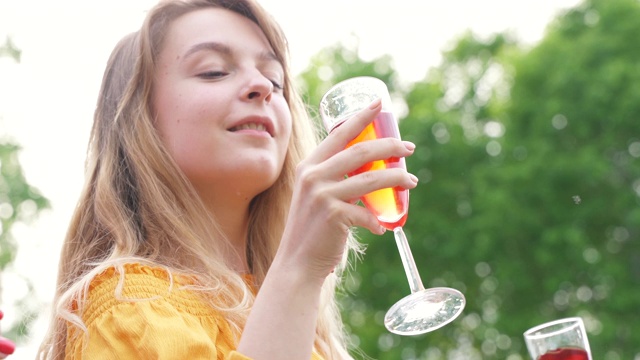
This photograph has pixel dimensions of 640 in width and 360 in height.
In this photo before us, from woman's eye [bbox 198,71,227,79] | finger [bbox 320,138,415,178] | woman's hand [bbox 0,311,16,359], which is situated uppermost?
finger [bbox 320,138,415,178]

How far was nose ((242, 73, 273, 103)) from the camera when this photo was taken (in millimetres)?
2998

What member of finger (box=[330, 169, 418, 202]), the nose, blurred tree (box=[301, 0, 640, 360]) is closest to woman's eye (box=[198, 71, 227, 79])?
the nose

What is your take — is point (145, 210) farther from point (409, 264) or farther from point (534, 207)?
point (534, 207)

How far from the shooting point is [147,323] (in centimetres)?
248

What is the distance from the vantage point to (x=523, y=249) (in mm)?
20250

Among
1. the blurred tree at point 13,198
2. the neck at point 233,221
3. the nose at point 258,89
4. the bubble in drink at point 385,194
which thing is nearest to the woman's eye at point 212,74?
the nose at point 258,89

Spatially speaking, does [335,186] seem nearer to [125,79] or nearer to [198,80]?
[198,80]

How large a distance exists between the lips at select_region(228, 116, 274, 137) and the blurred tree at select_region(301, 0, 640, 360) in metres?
15.1

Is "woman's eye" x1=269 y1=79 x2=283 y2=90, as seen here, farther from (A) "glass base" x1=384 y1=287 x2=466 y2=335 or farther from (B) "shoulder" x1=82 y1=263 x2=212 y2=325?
(A) "glass base" x1=384 y1=287 x2=466 y2=335

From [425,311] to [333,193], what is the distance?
1.96 ft

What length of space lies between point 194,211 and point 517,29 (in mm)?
23305

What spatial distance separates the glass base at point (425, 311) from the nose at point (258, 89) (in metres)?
0.84

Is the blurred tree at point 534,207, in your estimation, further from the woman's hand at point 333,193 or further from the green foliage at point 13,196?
the woman's hand at point 333,193

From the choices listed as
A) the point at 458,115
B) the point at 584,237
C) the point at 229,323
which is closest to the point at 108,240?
the point at 229,323
